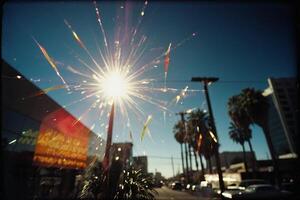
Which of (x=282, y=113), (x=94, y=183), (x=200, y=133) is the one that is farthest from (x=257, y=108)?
(x=282, y=113)

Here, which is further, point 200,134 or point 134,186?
point 200,134

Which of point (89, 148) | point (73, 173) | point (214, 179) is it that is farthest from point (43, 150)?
point (214, 179)

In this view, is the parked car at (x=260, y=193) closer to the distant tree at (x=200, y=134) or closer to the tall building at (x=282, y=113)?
the distant tree at (x=200, y=134)

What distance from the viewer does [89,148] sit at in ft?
78.8

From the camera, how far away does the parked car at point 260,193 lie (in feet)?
52.6

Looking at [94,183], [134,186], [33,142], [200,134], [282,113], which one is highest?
[282,113]

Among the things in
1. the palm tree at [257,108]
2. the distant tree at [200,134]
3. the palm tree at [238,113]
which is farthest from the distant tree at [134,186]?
the distant tree at [200,134]

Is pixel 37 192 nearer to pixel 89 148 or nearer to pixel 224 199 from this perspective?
pixel 89 148

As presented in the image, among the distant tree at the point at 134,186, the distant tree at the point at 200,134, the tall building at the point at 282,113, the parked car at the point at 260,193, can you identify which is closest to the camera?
the distant tree at the point at 134,186

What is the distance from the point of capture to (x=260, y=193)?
16.4 m

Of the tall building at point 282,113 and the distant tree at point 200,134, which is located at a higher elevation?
the tall building at point 282,113

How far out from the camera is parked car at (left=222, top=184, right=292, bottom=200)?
16.0m

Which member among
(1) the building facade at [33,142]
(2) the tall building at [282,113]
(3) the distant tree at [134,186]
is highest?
(2) the tall building at [282,113]

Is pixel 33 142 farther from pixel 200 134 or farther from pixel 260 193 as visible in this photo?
pixel 200 134
